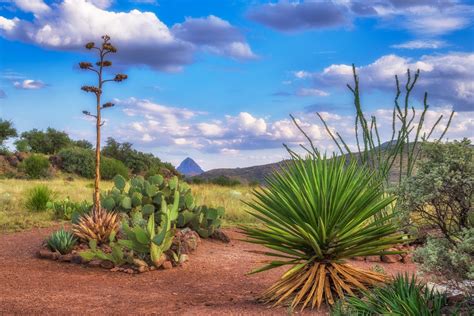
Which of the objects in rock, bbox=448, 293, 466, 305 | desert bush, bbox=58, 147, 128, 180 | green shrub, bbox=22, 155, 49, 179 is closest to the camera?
rock, bbox=448, 293, 466, 305

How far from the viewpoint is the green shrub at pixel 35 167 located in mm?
35312

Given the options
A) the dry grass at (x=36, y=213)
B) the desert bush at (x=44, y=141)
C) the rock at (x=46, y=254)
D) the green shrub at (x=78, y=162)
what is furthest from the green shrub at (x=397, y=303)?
the desert bush at (x=44, y=141)

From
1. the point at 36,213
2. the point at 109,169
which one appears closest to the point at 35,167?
the point at 109,169

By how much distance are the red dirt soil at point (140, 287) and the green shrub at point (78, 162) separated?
91.7 ft

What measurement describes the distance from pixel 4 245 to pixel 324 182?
25.9 feet

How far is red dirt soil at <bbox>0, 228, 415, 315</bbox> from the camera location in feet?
23.1

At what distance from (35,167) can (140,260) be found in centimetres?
2797

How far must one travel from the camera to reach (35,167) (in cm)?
3534

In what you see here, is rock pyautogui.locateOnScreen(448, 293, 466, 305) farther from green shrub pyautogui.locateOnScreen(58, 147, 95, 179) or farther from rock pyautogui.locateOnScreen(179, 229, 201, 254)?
green shrub pyautogui.locateOnScreen(58, 147, 95, 179)

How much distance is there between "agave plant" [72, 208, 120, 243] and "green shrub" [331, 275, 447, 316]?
236 inches

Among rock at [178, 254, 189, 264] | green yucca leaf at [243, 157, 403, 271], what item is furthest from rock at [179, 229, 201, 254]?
green yucca leaf at [243, 157, 403, 271]

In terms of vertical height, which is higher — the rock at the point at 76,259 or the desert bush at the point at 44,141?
the desert bush at the point at 44,141

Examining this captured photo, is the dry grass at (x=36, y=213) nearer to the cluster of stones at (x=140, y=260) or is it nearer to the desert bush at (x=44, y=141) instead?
the cluster of stones at (x=140, y=260)

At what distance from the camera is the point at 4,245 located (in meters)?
12.0
